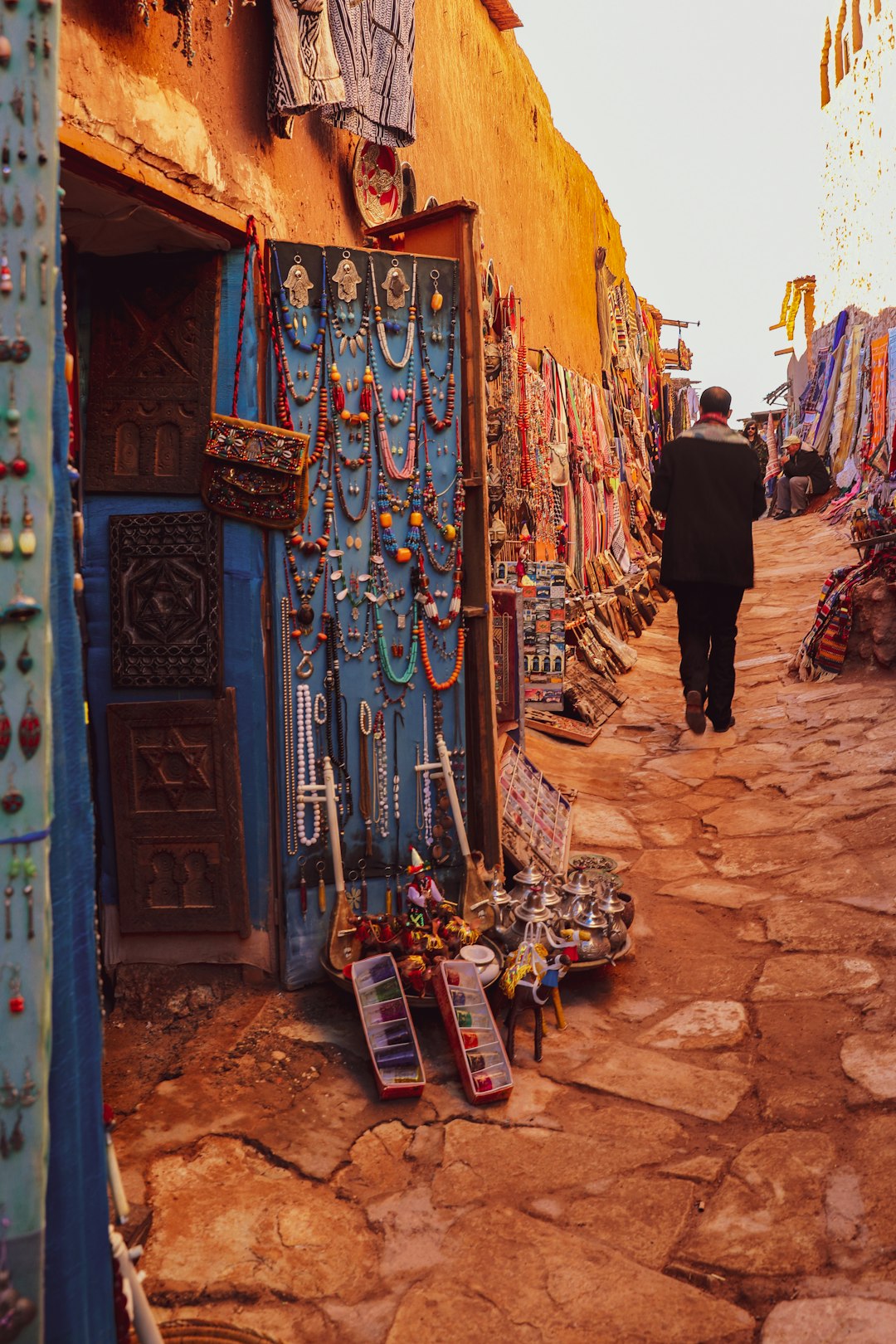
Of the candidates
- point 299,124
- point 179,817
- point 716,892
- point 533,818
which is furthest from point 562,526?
point 179,817

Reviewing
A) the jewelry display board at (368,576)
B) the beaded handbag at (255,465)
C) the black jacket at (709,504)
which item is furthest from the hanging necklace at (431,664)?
the black jacket at (709,504)

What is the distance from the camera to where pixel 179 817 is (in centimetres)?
341

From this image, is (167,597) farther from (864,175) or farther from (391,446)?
(864,175)

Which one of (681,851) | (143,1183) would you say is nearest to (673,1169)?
(143,1183)

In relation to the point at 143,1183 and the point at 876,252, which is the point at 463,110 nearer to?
the point at 143,1183

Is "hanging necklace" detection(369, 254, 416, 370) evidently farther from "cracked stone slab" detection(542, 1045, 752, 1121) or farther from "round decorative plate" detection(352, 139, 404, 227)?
"cracked stone slab" detection(542, 1045, 752, 1121)

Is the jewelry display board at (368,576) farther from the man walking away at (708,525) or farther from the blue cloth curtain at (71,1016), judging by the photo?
the man walking away at (708,525)

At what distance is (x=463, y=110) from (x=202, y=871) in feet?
17.4

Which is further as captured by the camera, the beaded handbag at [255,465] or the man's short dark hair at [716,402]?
the man's short dark hair at [716,402]

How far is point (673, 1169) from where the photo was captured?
100 inches

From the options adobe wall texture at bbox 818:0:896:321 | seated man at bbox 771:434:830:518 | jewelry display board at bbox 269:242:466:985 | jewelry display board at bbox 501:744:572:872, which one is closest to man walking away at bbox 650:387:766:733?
jewelry display board at bbox 501:744:572:872

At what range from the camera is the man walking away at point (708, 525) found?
5676mm

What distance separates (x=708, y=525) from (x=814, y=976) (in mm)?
2834

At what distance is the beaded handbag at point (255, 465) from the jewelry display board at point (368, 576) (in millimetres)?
71
